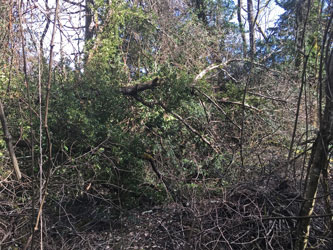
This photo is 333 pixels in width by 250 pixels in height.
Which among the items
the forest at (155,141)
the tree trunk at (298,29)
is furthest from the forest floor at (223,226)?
the tree trunk at (298,29)

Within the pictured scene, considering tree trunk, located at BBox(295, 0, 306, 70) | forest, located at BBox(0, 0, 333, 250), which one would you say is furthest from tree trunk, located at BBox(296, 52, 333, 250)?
tree trunk, located at BBox(295, 0, 306, 70)

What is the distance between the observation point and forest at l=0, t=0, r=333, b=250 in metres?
3.45

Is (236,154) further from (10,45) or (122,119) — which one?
(10,45)

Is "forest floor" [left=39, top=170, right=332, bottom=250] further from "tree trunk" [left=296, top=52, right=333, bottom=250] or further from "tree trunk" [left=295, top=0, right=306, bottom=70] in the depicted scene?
"tree trunk" [left=295, top=0, right=306, bottom=70]

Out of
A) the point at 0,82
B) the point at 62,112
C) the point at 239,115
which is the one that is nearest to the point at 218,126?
the point at 239,115

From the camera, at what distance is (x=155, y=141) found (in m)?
5.67

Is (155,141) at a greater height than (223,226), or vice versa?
(155,141)

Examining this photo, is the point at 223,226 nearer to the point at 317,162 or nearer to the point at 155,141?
the point at 317,162

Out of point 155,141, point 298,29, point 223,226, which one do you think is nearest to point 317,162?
point 223,226

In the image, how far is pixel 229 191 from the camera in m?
4.03

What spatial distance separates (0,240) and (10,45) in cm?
223

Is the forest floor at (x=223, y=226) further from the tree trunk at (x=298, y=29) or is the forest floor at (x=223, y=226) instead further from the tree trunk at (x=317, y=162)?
the tree trunk at (x=298, y=29)

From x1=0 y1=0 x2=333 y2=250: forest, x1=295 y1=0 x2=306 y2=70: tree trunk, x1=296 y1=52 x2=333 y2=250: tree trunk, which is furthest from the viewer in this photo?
x1=295 y1=0 x2=306 y2=70: tree trunk

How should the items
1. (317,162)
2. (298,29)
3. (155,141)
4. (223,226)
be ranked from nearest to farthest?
(317,162), (223,226), (298,29), (155,141)
